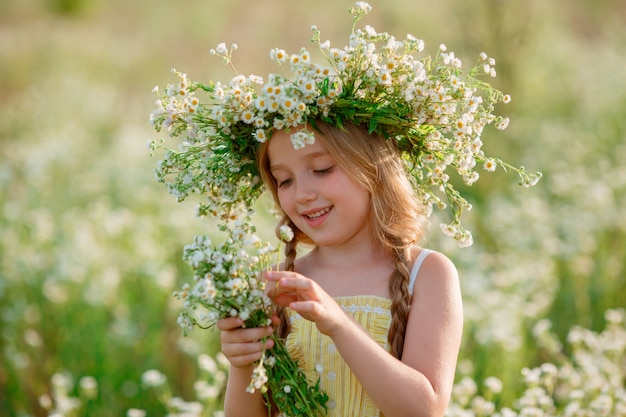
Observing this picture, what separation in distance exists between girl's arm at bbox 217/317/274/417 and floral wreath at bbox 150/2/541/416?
0.09ft

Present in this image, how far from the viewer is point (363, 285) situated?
233cm

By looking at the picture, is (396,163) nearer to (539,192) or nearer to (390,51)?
(390,51)

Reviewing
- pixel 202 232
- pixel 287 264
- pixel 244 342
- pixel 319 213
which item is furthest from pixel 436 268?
pixel 202 232

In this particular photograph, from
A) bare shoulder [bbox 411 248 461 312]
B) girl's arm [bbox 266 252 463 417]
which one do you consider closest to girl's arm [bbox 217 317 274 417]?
girl's arm [bbox 266 252 463 417]

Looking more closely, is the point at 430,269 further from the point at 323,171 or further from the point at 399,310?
the point at 323,171

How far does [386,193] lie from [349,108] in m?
0.29

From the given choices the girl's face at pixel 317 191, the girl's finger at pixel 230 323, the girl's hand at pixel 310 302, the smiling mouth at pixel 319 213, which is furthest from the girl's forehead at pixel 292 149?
the girl's finger at pixel 230 323

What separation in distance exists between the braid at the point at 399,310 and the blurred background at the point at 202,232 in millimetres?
743

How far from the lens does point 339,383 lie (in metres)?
2.25

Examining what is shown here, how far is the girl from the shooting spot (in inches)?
81.0

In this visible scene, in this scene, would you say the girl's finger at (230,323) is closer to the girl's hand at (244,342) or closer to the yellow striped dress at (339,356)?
the girl's hand at (244,342)

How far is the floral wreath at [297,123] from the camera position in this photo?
6.53ft

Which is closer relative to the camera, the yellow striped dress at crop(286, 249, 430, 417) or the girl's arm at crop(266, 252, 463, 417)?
the girl's arm at crop(266, 252, 463, 417)

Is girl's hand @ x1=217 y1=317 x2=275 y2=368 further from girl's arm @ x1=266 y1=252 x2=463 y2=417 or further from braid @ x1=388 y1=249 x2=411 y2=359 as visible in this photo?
braid @ x1=388 y1=249 x2=411 y2=359
